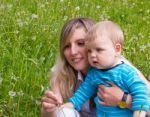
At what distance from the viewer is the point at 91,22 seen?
557 centimetres

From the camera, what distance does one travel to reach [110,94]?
16.8ft

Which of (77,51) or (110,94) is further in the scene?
(77,51)

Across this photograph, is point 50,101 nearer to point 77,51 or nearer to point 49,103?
point 49,103

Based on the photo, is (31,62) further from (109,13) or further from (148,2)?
(148,2)

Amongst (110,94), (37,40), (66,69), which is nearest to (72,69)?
(66,69)

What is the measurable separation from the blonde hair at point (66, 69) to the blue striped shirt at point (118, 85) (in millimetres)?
280

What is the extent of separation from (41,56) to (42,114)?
4.97ft

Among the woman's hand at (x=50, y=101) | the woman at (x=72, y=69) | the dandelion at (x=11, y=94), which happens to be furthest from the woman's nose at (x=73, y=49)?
the dandelion at (x=11, y=94)

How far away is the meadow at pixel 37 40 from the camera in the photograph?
5598 mm

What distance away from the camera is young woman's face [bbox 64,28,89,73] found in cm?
531

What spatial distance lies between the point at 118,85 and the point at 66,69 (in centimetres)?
71

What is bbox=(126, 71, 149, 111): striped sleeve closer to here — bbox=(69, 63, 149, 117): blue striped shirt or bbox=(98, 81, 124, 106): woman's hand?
bbox=(69, 63, 149, 117): blue striped shirt

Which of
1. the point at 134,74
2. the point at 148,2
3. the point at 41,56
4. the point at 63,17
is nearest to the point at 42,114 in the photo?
the point at 134,74

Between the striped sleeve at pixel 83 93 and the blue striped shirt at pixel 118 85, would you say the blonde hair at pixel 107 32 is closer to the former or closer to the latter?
the blue striped shirt at pixel 118 85
